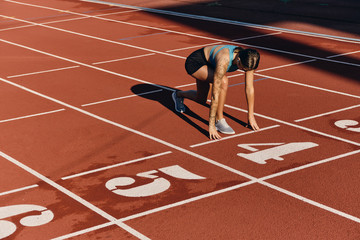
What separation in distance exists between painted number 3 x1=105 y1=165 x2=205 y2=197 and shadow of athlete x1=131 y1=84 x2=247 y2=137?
1.59m

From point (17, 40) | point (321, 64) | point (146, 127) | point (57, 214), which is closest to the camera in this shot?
point (57, 214)

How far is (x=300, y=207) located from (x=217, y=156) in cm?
181

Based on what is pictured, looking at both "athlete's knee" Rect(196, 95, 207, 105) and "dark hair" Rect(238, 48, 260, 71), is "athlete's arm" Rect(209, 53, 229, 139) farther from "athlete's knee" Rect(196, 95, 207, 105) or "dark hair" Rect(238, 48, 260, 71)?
"athlete's knee" Rect(196, 95, 207, 105)

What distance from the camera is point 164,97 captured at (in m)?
11.3

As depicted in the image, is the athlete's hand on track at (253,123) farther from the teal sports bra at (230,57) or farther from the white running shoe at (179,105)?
the white running shoe at (179,105)

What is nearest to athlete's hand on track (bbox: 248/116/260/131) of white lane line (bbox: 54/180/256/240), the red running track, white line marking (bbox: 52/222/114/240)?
the red running track

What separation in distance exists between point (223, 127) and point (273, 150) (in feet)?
3.30

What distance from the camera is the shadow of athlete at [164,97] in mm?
9969

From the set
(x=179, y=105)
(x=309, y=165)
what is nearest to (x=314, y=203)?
(x=309, y=165)

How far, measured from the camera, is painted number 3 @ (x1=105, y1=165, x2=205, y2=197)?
24.2ft

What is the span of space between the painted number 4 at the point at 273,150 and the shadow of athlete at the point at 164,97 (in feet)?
3.20

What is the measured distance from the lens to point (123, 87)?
12.1 m

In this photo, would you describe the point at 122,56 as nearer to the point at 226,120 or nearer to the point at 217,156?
the point at 226,120

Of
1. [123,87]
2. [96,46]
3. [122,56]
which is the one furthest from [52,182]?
[96,46]
